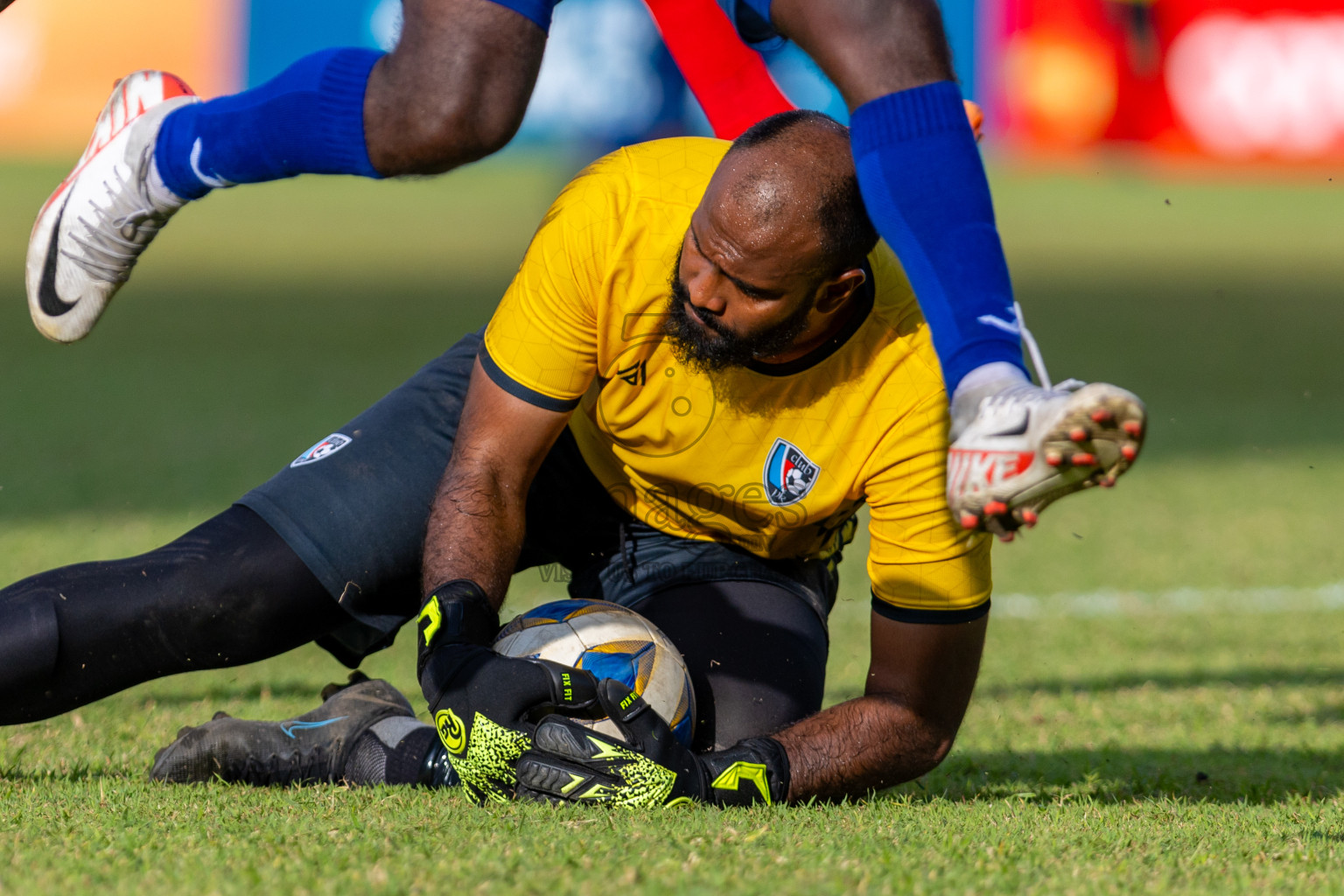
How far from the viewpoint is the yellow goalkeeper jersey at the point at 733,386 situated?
3.36 metres

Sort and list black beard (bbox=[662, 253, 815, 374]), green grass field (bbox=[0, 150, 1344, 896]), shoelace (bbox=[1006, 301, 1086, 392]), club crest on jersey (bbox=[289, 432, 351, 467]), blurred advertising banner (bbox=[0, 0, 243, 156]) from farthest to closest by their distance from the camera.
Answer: blurred advertising banner (bbox=[0, 0, 243, 156]) → club crest on jersey (bbox=[289, 432, 351, 467]) → black beard (bbox=[662, 253, 815, 374]) → green grass field (bbox=[0, 150, 1344, 896]) → shoelace (bbox=[1006, 301, 1086, 392])

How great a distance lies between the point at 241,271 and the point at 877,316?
14.2 meters

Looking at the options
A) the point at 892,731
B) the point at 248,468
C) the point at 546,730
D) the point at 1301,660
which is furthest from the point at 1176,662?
the point at 248,468

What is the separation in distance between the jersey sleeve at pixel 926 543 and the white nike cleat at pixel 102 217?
5.86 ft

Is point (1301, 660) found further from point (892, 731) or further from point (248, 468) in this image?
point (248, 468)

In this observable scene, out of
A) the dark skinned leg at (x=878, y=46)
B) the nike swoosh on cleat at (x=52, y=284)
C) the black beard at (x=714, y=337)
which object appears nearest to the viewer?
the dark skinned leg at (x=878, y=46)

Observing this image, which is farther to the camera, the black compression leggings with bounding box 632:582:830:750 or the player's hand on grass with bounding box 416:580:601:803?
the black compression leggings with bounding box 632:582:830:750

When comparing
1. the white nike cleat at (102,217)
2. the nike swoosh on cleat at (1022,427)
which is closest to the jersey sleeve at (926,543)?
the nike swoosh on cleat at (1022,427)

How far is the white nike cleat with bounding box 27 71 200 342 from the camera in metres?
3.58

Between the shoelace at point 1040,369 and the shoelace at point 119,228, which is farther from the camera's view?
the shoelace at point 119,228

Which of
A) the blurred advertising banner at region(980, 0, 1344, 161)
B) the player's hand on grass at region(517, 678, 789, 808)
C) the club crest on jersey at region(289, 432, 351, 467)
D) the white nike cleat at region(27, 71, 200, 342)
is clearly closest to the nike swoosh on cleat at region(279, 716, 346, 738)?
the club crest on jersey at region(289, 432, 351, 467)

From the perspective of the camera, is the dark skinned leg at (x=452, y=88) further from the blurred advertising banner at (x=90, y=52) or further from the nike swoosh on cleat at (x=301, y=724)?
the blurred advertising banner at (x=90, y=52)

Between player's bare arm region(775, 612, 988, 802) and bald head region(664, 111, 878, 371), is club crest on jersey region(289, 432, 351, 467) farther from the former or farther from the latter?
player's bare arm region(775, 612, 988, 802)

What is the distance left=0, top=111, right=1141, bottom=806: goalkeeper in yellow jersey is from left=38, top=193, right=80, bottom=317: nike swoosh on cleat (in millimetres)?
640
